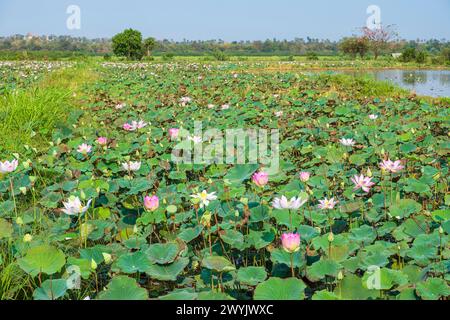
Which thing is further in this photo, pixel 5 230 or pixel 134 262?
pixel 5 230

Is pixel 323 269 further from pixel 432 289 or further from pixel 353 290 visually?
pixel 432 289

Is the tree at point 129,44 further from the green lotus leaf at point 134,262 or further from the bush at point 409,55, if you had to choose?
the green lotus leaf at point 134,262

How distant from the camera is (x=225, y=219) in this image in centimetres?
189

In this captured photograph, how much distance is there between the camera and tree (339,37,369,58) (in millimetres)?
30641

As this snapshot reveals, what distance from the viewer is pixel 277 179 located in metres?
2.49

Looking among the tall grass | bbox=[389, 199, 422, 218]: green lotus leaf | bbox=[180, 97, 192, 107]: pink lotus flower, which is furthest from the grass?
bbox=[389, 199, 422, 218]: green lotus leaf

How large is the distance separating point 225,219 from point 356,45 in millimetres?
31376

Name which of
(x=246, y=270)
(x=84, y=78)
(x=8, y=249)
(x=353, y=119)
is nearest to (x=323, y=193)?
(x=246, y=270)

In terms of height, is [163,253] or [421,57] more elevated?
[421,57]

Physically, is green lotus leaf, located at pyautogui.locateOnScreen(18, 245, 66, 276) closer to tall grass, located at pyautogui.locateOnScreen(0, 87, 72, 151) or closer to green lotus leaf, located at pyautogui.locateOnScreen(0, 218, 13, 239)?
green lotus leaf, located at pyautogui.locateOnScreen(0, 218, 13, 239)

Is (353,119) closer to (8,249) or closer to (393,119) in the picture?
(393,119)

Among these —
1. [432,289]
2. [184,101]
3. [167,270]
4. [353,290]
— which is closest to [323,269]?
[353,290]

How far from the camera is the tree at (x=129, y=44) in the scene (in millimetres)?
27703
